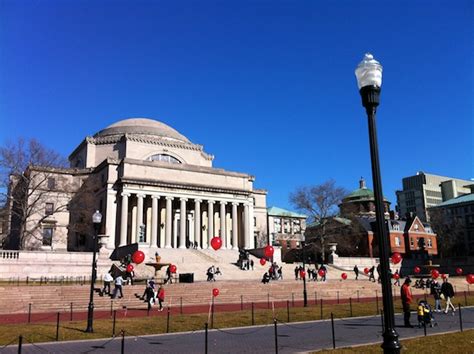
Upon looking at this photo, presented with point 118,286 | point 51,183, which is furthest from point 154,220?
point 118,286

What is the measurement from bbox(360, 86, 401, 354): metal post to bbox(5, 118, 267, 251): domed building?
5641 cm

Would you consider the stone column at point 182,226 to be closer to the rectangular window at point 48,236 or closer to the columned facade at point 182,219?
the columned facade at point 182,219

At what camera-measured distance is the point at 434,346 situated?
14.6 m

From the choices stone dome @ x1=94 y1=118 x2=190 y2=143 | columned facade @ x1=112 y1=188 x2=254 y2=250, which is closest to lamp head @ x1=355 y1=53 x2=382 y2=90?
columned facade @ x1=112 y1=188 x2=254 y2=250

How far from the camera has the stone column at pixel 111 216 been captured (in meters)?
67.6

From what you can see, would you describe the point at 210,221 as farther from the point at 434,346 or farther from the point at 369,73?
the point at 369,73

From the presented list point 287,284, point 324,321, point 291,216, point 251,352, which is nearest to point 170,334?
point 251,352

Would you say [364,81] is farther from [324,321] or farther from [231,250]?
[231,250]

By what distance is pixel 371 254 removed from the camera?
84.2 metres

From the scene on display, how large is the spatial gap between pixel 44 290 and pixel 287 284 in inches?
815

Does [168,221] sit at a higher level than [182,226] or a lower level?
higher

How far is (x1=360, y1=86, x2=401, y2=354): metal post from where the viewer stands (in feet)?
25.0

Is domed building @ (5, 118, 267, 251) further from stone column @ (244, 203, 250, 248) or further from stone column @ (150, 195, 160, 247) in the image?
stone column @ (244, 203, 250, 248)

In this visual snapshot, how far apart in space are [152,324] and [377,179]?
55.5ft
